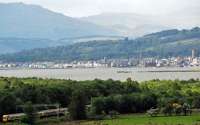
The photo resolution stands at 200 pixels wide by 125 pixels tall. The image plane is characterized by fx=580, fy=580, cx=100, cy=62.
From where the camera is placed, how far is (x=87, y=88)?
183 ft

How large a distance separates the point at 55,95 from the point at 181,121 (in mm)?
14769

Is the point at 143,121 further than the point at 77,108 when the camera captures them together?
No

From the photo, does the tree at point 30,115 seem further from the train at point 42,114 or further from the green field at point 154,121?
the green field at point 154,121

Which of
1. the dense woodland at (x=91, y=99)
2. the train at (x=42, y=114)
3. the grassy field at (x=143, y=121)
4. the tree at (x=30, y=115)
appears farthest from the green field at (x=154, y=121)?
the train at (x=42, y=114)

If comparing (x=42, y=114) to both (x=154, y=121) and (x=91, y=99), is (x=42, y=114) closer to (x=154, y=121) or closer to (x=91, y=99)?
(x=91, y=99)

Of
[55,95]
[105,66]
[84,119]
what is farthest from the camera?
[105,66]

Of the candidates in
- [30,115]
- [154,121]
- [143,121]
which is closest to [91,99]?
[143,121]

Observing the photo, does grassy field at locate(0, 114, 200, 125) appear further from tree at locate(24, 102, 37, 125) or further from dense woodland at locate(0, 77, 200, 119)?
dense woodland at locate(0, 77, 200, 119)

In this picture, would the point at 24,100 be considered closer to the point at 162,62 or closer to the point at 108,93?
the point at 108,93

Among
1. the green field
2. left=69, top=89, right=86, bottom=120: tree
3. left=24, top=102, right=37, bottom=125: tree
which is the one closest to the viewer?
the green field

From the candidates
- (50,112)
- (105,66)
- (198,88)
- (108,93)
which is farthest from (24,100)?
(105,66)

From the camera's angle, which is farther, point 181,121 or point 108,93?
point 108,93

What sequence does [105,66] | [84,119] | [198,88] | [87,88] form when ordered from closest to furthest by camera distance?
[84,119]
[87,88]
[198,88]
[105,66]

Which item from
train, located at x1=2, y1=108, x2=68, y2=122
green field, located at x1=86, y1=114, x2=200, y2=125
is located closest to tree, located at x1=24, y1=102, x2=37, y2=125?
train, located at x1=2, y1=108, x2=68, y2=122
